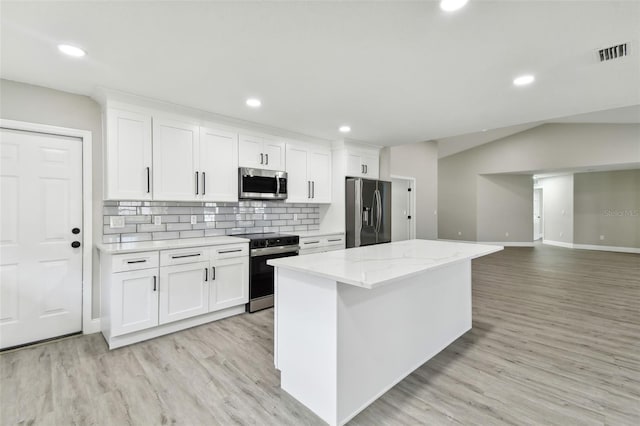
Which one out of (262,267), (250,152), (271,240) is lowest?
(262,267)

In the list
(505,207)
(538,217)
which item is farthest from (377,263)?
(538,217)

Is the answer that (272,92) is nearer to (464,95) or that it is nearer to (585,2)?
(464,95)

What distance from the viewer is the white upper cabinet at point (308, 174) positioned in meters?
4.36

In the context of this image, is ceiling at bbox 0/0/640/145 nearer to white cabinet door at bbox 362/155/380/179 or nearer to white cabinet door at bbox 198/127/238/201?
white cabinet door at bbox 198/127/238/201

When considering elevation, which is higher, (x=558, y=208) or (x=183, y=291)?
(x=558, y=208)

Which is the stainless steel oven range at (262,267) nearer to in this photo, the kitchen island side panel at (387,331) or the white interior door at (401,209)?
the kitchen island side panel at (387,331)

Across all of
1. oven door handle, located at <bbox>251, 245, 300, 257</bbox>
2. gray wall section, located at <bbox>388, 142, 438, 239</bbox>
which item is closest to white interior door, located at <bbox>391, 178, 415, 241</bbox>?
gray wall section, located at <bbox>388, 142, 438, 239</bbox>

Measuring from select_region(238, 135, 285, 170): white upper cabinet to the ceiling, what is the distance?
57 cm

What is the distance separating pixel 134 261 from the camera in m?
2.71

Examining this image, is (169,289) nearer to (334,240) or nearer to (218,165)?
(218,165)

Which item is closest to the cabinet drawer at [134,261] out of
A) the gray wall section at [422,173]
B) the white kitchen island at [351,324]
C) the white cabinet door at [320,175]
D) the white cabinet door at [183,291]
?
the white cabinet door at [183,291]

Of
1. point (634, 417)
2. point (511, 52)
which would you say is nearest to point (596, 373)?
point (634, 417)

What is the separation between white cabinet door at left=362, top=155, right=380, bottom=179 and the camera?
519 cm

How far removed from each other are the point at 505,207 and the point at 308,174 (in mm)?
7950
